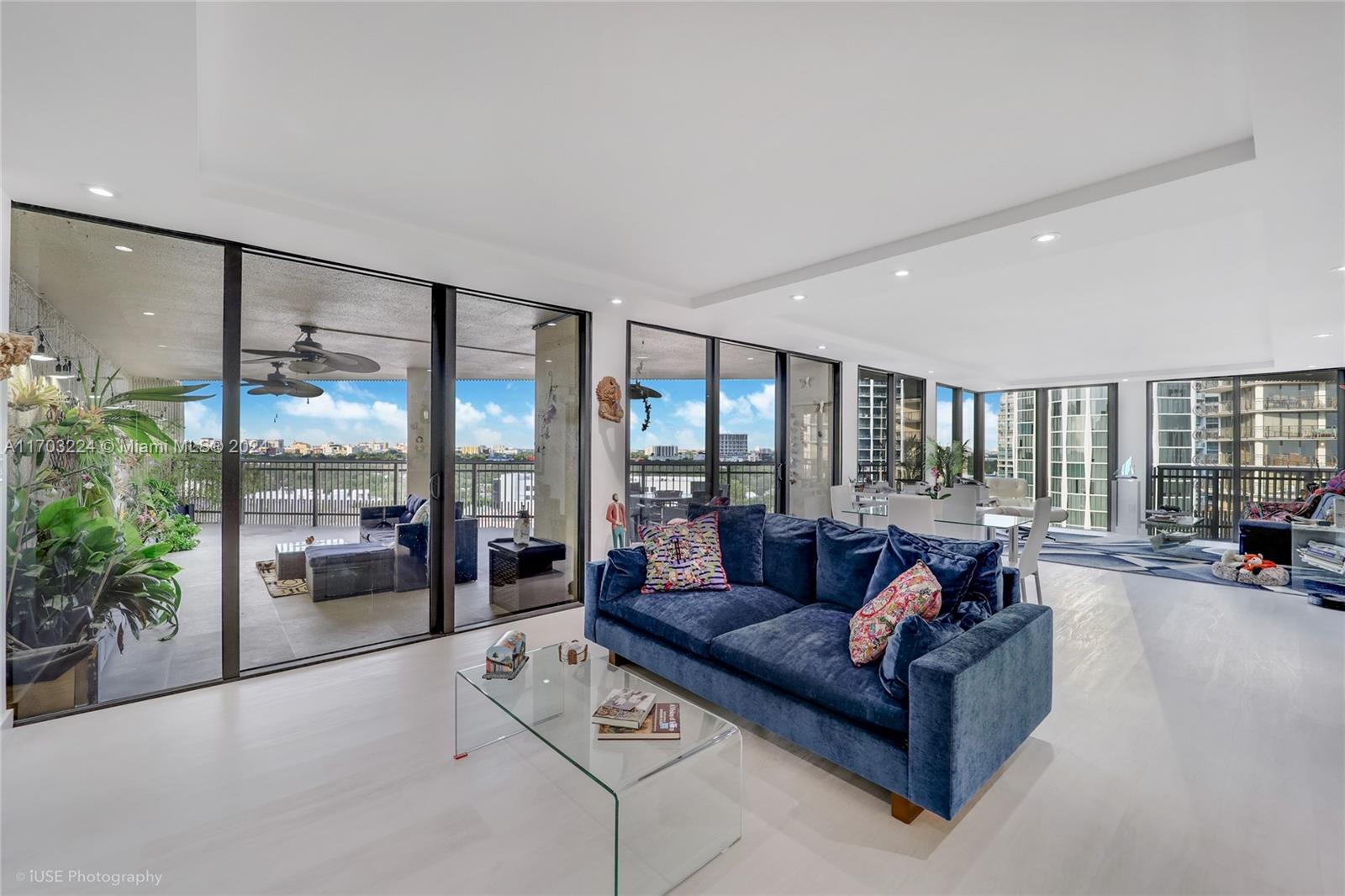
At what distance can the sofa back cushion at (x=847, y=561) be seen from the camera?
297 cm

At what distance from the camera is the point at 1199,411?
334 inches

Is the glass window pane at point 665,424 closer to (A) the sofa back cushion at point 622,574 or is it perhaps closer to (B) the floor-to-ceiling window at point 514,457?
(B) the floor-to-ceiling window at point 514,457

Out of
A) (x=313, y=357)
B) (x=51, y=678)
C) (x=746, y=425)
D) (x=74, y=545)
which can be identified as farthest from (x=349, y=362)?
(x=746, y=425)

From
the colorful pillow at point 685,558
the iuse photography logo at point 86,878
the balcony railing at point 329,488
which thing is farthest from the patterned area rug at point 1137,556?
the iuse photography logo at point 86,878

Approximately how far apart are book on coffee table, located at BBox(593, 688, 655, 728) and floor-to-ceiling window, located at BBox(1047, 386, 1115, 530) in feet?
31.6

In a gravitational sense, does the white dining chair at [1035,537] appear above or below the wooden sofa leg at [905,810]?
above

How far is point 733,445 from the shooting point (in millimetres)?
6031

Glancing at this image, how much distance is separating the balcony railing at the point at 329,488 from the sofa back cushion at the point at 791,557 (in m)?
2.01

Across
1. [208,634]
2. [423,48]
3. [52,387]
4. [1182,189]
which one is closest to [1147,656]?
[1182,189]

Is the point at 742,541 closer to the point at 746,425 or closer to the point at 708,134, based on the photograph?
the point at 708,134

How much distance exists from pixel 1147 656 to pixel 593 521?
382 centimetres

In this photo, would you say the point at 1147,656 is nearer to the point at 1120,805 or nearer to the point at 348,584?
the point at 1120,805

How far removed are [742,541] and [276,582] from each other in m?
2.80

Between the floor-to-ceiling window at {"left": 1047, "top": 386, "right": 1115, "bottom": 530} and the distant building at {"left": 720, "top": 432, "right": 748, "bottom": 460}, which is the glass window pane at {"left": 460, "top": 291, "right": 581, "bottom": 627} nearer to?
the distant building at {"left": 720, "top": 432, "right": 748, "bottom": 460}
